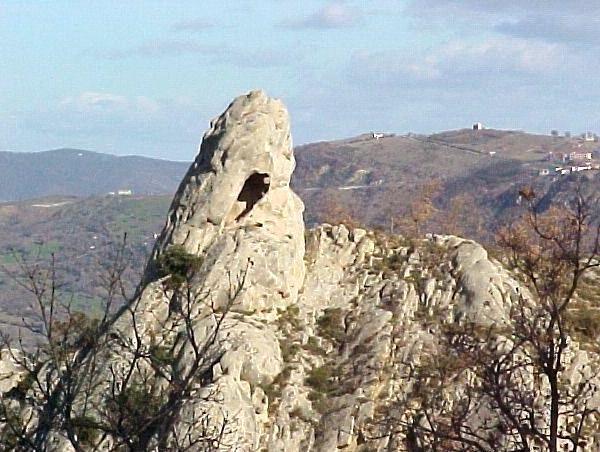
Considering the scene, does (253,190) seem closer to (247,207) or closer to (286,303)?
(247,207)

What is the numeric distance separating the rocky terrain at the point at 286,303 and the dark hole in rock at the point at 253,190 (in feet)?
0.17

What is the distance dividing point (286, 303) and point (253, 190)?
5.29 metres

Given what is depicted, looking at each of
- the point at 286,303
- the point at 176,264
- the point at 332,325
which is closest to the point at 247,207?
the point at 176,264

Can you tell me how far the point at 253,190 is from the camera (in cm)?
4131

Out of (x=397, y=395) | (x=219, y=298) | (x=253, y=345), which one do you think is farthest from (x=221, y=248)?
(x=397, y=395)

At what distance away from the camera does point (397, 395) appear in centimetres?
3434

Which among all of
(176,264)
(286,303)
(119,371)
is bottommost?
(119,371)

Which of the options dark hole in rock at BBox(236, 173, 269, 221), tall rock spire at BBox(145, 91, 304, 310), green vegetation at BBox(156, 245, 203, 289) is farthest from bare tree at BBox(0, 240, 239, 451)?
dark hole in rock at BBox(236, 173, 269, 221)

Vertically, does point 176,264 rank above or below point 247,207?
below

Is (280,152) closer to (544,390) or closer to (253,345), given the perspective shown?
(253,345)

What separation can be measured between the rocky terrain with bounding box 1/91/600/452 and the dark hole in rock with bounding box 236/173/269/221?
0.17 ft

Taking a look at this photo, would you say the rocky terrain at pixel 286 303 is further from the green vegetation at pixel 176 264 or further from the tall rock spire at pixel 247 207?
the green vegetation at pixel 176 264

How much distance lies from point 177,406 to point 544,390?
17.8m

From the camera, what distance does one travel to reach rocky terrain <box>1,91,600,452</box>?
33.7m
